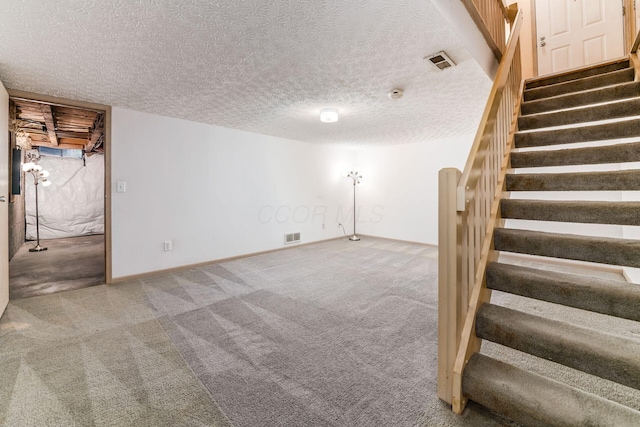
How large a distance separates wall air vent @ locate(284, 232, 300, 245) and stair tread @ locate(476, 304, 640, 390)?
386 centimetres

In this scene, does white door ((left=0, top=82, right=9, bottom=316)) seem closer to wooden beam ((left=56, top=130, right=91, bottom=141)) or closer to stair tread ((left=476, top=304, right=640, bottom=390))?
wooden beam ((left=56, top=130, right=91, bottom=141))

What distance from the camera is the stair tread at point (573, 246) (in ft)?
4.53

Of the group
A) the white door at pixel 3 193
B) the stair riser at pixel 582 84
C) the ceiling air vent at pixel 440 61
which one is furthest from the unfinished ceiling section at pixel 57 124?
the stair riser at pixel 582 84

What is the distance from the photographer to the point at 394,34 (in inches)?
70.9

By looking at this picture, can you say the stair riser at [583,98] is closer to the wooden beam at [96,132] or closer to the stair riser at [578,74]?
the stair riser at [578,74]

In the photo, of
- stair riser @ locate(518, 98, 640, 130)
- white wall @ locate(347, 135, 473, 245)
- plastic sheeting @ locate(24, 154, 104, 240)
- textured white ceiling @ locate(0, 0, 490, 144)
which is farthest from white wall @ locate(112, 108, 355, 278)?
plastic sheeting @ locate(24, 154, 104, 240)

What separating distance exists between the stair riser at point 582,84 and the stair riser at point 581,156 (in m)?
1.26

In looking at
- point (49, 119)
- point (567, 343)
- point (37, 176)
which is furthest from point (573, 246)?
point (37, 176)

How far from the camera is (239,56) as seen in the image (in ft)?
6.72

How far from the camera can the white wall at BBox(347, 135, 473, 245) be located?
17.0 ft

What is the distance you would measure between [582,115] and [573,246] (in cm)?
153

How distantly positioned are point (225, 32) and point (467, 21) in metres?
1.73

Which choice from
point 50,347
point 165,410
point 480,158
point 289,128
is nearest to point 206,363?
point 165,410

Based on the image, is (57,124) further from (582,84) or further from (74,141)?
(582,84)
